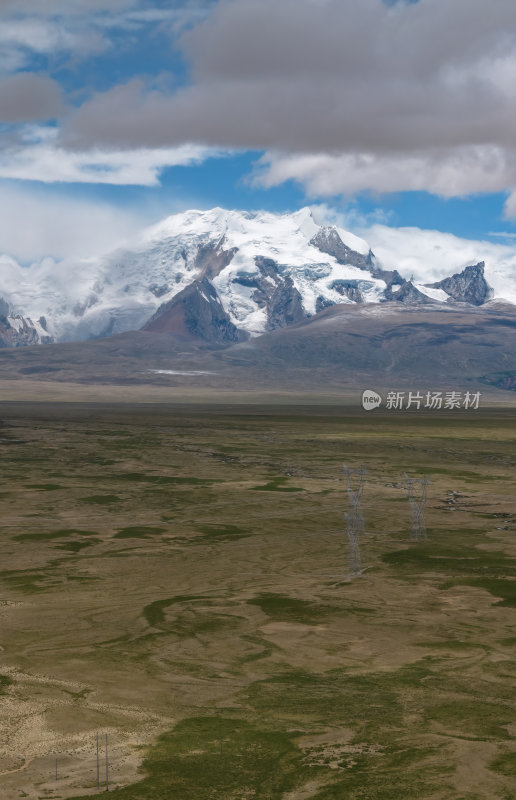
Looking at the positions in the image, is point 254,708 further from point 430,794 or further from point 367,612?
point 367,612

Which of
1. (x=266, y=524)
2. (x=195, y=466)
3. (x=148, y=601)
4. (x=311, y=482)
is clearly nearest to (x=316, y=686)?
(x=148, y=601)

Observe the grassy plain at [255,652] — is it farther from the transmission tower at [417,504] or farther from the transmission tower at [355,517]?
the transmission tower at [417,504]

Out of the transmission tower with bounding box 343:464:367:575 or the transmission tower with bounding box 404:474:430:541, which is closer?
the transmission tower with bounding box 343:464:367:575

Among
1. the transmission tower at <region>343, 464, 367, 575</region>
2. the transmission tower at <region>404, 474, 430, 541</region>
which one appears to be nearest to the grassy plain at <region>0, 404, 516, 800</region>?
the transmission tower at <region>343, 464, 367, 575</region>

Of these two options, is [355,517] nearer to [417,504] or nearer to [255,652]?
[417,504]

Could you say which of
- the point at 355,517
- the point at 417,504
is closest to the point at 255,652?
the point at 355,517

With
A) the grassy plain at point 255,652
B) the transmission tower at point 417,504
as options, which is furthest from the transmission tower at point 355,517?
the transmission tower at point 417,504

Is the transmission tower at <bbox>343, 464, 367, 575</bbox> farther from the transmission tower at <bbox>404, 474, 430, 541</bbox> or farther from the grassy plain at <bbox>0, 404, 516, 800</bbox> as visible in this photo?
the transmission tower at <bbox>404, 474, 430, 541</bbox>
